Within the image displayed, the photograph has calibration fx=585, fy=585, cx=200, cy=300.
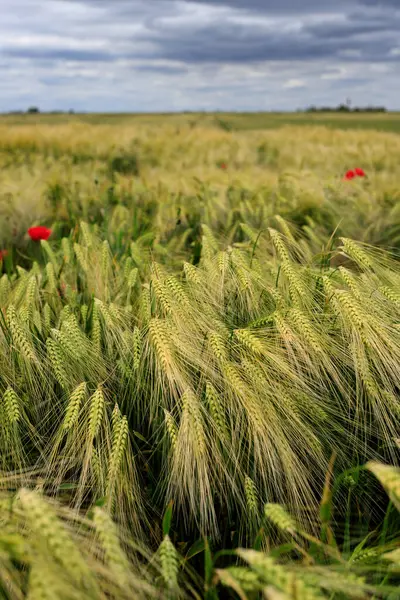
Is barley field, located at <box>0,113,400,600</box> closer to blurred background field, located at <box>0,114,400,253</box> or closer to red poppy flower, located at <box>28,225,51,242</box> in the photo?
blurred background field, located at <box>0,114,400,253</box>

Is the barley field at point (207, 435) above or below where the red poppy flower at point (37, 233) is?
below

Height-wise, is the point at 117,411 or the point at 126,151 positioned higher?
the point at 126,151

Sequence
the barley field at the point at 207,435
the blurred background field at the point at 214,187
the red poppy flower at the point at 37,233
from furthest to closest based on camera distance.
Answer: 1. the blurred background field at the point at 214,187
2. the red poppy flower at the point at 37,233
3. the barley field at the point at 207,435

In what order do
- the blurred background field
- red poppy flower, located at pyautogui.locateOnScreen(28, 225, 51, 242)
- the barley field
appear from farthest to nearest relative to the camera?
1. the blurred background field
2. red poppy flower, located at pyautogui.locateOnScreen(28, 225, 51, 242)
3. the barley field

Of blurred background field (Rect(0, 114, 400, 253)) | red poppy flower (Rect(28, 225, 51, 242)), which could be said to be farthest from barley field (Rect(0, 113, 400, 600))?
red poppy flower (Rect(28, 225, 51, 242))

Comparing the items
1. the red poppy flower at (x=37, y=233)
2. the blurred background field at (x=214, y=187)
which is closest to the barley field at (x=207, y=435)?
the blurred background field at (x=214, y=187)

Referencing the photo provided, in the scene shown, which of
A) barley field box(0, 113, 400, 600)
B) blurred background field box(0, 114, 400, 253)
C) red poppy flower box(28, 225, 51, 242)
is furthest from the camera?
blurred background field box(0, 114, 400, 253)

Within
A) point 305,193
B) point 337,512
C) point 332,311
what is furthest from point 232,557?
point 305,193

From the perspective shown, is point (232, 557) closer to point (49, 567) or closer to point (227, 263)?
point (49, 567)

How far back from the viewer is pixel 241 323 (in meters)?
1.48

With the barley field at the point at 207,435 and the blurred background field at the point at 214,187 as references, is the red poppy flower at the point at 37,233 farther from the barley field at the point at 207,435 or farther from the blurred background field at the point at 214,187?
the barley field at the point at 207,435

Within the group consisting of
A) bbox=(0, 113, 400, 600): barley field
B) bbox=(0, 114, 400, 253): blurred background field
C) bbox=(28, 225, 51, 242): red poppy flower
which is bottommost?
bbox=(0, 113, 400, 600): barley field

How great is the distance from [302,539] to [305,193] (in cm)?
239

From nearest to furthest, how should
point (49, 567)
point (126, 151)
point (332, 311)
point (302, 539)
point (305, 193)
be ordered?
point (49, 567) → point (302, 539) → point (332, 311) → point (305, 193) → point (126, 151)
